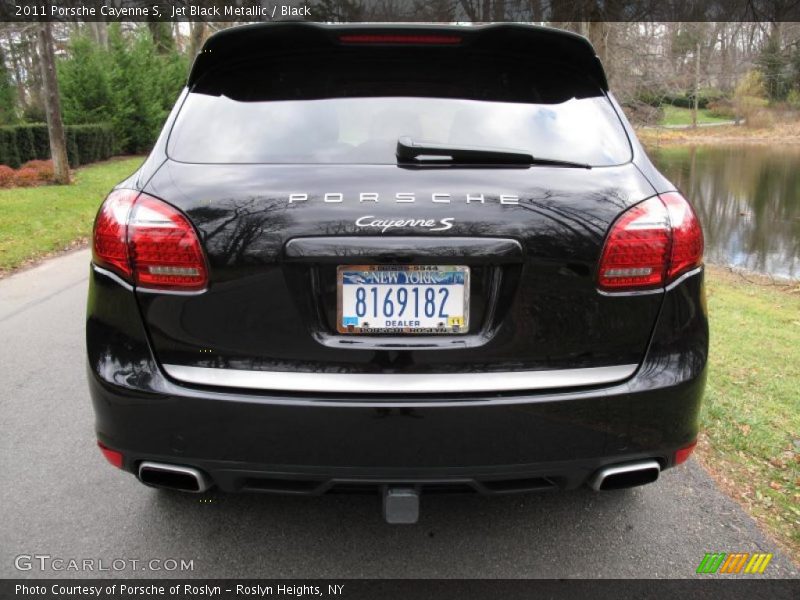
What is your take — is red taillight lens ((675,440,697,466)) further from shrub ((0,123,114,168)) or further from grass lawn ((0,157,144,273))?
shrub ((0,123,114,168))

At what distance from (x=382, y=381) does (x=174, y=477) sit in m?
0.79

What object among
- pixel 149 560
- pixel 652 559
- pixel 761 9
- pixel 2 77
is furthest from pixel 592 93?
pixel 2 77

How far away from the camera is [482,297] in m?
1.98

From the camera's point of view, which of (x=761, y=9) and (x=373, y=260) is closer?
(x=373, y=260)

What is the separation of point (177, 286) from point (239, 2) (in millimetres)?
29431

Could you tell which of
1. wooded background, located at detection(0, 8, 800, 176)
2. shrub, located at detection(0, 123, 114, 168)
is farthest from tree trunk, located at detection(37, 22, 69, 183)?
shrub, located at detection(0, 123, 114, 168)

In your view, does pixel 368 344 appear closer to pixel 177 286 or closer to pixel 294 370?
pixel 294 370

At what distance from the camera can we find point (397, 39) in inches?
93.0

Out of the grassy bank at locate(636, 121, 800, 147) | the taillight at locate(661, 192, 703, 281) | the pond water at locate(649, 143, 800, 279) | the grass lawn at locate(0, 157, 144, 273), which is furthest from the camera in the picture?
the grassy bank at locate(636, 121, 800, 147)

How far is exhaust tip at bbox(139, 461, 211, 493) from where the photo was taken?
2.09 m

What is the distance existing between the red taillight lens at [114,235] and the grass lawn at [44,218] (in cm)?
689

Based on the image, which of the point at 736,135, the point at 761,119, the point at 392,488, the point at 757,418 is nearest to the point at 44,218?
the point at 392,488

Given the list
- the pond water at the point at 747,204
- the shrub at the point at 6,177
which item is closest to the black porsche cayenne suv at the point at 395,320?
the pond water at the point at 747,204

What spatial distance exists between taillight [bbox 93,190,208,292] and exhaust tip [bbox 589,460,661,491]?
4.68 feet
